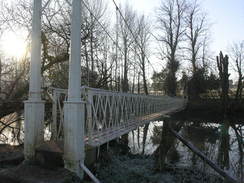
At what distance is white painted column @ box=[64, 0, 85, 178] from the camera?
2957mm

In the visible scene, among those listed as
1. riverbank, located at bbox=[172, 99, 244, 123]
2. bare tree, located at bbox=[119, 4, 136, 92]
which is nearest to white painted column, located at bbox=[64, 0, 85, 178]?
bare tree, located at bbox=[119, 4, 136, 92]

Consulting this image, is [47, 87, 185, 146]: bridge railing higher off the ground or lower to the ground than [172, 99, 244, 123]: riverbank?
higher

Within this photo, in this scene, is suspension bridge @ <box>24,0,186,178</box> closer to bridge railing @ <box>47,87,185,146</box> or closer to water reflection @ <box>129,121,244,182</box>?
bridge railing @ <box>47,87,185,146</box>

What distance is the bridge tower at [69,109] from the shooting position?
117 inches

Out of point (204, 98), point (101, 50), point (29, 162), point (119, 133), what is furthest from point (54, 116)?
point (204, 98)

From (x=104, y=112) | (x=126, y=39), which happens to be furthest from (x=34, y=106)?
(x=126, y=39)

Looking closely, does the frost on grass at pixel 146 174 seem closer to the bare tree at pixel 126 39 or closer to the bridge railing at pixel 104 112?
the bridge railing at pixel 104 112

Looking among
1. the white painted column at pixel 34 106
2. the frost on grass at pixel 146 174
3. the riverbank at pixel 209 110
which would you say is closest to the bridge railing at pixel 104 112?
the white painted column at pixel 34 106

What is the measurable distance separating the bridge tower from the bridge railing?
34cm

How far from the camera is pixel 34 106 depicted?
3408 mm

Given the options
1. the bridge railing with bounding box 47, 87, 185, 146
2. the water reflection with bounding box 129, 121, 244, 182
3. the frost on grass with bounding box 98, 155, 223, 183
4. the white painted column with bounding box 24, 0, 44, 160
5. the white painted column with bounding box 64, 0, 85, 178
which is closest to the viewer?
the white painted column with bounding box 64, 0, 85, 178

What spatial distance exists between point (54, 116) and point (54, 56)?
4.59 meters

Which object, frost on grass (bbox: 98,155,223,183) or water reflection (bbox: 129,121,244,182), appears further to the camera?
water reflection (bbox: 129,121,244,182)

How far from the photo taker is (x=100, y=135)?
4.03m
